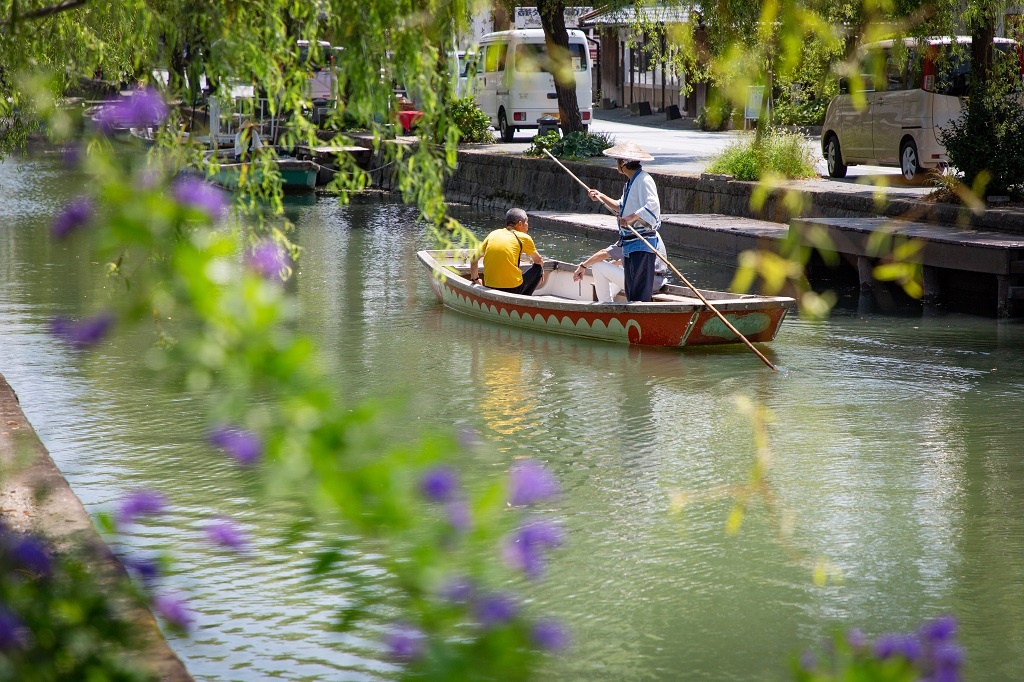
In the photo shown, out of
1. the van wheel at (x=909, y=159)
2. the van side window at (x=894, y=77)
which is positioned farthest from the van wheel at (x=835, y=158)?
the van wheel at (x=909, y=159)

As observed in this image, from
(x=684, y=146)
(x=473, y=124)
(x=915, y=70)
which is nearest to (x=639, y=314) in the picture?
(x=915, y=70)

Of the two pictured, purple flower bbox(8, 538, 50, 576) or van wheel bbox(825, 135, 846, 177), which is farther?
van wheel bbox(825, 135, 846, 177)

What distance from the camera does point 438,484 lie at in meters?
1.86

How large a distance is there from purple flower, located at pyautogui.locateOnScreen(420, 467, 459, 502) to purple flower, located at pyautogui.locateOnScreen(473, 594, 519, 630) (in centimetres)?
15

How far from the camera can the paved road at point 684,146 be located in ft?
59.1

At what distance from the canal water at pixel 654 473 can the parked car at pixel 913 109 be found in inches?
206

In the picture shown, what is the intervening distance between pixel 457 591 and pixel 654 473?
6.35 m

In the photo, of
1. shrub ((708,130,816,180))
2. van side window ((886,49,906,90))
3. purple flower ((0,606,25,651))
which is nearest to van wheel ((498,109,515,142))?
shrub ((708,130,816,180))

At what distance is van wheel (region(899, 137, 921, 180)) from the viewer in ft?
60.4

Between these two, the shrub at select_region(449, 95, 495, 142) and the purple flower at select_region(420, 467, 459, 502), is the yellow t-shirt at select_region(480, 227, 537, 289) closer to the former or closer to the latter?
the purple flower at select_region(420, 467, 459, 502)

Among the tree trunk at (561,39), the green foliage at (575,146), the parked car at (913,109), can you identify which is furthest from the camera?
the tree trunk at (561,39)

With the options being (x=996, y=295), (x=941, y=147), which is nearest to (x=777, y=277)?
(x=996, y=295)

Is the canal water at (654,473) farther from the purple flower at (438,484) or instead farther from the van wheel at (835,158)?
the van wheel at (835,158)

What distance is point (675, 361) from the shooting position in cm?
1130
